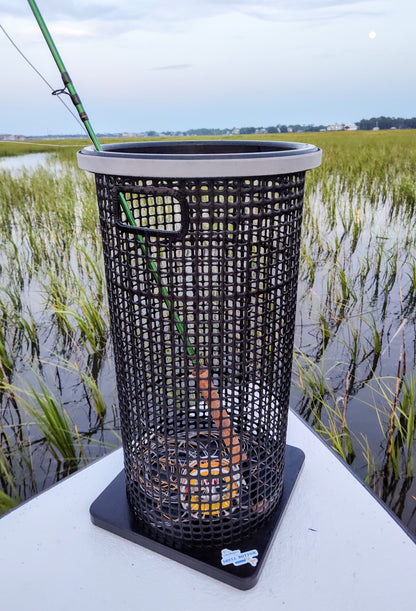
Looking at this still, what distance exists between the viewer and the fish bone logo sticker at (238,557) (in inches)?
30.3

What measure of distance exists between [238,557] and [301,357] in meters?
1.49

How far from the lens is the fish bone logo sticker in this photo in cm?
77

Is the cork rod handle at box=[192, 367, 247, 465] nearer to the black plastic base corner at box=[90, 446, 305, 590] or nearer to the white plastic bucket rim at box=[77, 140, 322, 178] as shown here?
the black plastic base corner at box=[90, 446, 305, 590]

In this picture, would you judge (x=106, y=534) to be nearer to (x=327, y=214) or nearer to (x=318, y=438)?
(x=318, y=438)

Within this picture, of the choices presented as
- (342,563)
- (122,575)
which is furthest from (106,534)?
(342,563)

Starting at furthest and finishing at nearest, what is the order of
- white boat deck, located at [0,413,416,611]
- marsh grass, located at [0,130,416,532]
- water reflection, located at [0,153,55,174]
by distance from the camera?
1. water reflection, located at [0,153,55,174]
2. marsh grass, located at [0,130,416,532]
3. white boat deck, located at [0,413,416,611]

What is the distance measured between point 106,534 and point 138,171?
2.31 ft

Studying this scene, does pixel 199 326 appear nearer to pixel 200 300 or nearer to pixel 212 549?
pixel 200 300

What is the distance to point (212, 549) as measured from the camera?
80 cm

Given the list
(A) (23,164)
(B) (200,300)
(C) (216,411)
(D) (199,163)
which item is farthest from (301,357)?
(A) (23,164)

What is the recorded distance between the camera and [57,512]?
914 millimetres

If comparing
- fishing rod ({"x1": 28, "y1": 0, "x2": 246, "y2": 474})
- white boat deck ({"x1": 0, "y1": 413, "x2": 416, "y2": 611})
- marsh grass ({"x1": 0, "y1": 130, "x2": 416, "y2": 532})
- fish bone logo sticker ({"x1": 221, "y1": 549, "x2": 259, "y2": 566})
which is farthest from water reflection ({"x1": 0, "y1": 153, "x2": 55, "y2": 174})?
fish bone logo sticker ({"x1": 221, "y1": 549, "x2": 259, "y2": 566})

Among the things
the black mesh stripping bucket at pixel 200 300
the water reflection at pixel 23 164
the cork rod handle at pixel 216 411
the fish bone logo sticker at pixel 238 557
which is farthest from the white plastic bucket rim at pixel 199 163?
the water reflection at pixel 23 164

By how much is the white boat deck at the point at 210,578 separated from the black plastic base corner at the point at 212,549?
15 mm
